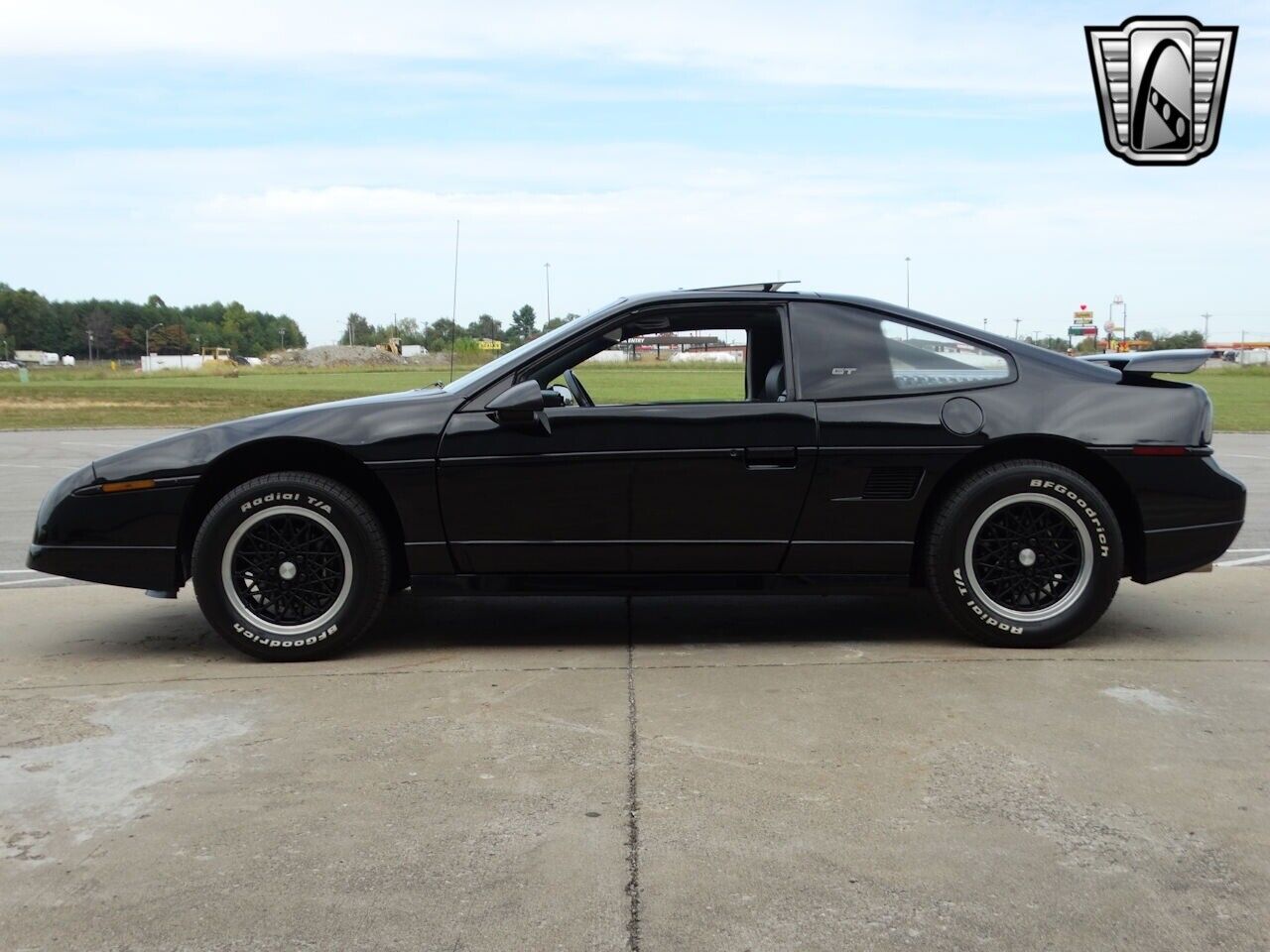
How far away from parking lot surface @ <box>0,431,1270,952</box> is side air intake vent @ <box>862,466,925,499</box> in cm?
62

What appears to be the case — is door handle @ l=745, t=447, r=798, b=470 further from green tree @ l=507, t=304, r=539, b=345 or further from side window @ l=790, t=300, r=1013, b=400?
green tree @ l=507, t=304, r=539, b=345

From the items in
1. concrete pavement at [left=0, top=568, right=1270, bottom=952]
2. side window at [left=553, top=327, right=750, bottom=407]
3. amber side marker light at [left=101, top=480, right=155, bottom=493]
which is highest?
side window at [left=553, top=327, right=750, bottom=407]

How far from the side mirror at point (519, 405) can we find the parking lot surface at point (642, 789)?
0.94 m

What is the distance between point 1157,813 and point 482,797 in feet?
5.74

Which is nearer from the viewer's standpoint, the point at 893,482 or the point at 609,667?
the point at 609,667

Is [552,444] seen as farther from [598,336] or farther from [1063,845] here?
[1063,845]

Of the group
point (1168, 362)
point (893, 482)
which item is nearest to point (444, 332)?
point (893, 482)

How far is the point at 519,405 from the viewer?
481cm

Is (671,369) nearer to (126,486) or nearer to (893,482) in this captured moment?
(893,482)

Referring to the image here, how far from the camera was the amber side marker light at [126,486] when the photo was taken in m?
4.94

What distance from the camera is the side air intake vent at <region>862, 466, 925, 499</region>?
4.96 m

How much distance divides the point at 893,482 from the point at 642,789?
2007 mm

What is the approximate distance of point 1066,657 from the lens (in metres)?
4.91

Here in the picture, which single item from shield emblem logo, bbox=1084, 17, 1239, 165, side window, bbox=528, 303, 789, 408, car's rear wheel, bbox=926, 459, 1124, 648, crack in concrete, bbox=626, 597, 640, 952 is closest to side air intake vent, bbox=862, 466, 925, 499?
car's rear wheel, bbox=926, 459, 1124, 648
